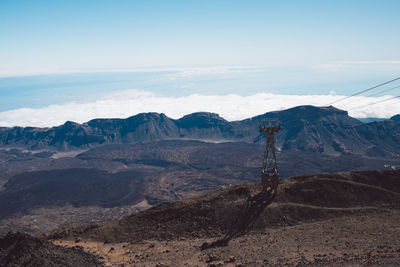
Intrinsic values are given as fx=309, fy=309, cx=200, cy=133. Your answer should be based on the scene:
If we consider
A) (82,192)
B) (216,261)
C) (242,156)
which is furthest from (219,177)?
(216,261)

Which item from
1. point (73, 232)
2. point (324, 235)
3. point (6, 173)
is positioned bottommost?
point (6, 173)

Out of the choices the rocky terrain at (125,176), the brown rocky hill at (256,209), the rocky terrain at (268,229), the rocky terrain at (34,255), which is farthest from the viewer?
the rocky terrain at (125,176)

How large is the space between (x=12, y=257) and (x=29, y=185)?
10094cm

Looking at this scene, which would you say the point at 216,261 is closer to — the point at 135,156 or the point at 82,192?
the point at 82,192

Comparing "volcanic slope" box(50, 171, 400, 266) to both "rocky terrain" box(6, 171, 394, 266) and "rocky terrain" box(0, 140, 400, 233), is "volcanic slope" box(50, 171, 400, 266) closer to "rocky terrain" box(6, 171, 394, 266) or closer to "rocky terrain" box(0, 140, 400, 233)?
"rocky terrain" box(6, 171, 394, 266)

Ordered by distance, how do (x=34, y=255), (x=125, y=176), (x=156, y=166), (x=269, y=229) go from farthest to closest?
(x=156, y=166) → (x=125, y=176) → (x=269, y=229) → (x=34, y=255)

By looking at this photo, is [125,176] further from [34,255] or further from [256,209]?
[34,255]

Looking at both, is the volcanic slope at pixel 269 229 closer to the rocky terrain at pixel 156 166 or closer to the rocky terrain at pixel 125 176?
the rocky terrain at pixel 125 176

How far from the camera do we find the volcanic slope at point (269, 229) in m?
24.1

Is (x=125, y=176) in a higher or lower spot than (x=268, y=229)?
lower

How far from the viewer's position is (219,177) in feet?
389

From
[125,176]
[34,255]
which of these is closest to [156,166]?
[125,176]

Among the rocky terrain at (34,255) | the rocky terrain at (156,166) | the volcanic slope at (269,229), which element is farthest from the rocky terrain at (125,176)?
the rocky terrain at (34,255)

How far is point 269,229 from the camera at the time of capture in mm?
30562
